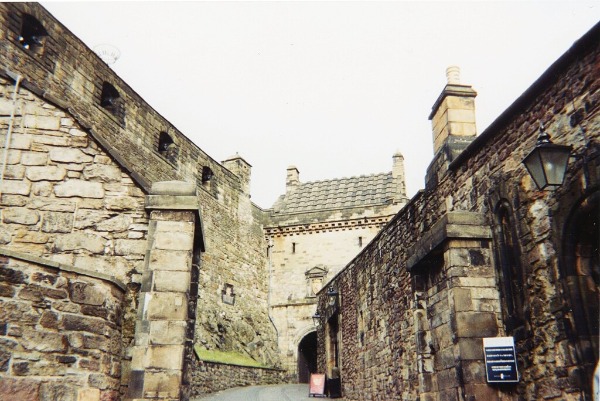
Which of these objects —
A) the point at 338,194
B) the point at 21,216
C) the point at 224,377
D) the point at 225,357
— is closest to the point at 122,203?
the point at 21,216

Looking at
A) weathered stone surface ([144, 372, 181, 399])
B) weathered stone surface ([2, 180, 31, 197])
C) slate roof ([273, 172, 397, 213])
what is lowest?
weathered stone surface ([144, 372, 181, 399])

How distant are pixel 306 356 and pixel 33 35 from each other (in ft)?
59.7

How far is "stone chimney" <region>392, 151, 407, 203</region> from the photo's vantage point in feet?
90.6

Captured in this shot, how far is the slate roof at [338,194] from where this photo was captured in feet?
93.2

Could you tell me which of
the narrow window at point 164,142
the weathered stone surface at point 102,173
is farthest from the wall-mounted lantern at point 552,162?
the narrow window at point 164,142

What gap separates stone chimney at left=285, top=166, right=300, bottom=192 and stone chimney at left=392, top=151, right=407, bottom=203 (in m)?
5.52

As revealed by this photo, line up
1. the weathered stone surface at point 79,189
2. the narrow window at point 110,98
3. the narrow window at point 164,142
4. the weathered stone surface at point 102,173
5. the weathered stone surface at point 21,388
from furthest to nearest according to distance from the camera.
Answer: the narrow window at point 164,142 → the narrow window at point 110,98 → the weathered stone surface at point 102,173 → the weathered stone surface at point 79,189 → the weathered stone surface at point 21,388

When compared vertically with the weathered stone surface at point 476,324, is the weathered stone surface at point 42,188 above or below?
above

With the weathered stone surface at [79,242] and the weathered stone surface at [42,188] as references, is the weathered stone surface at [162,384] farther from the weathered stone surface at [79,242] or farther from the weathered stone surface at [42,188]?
the weathered stone surface at [42,188]

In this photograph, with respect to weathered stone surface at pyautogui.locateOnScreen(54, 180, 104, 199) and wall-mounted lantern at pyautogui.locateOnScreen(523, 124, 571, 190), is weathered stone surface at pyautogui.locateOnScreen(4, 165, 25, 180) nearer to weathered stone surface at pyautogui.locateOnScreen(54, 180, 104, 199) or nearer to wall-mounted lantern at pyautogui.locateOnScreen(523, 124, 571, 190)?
weathered stone surface at pyautogui.locateOnScreen(54, 180, 104, 199)

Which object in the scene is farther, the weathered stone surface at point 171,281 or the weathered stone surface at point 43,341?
the weathered stone surface at point 171,281

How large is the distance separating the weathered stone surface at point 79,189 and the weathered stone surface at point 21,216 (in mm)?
319

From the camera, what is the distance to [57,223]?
600 cm

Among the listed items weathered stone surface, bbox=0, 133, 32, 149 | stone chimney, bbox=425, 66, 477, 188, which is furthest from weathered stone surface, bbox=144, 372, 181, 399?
stone chimney, bbox=425, 66, 477, 188
